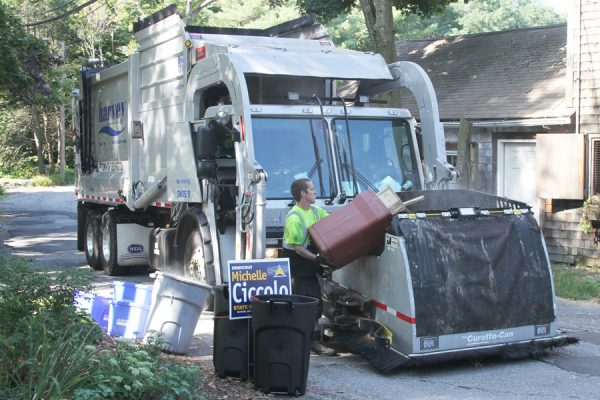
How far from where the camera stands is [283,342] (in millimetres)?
6254

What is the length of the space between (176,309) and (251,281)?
3.71 feet

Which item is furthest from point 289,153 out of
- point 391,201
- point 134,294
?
point 134,294

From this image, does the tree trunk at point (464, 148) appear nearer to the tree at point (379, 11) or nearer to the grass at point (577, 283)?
the grass at point (577, 283)

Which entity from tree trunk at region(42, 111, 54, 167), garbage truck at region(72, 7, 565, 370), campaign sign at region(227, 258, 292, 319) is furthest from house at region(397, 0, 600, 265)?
tree trunk at region(42, 111, 54, 167)

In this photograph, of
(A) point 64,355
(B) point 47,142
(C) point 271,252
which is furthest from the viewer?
(B) point 47,142

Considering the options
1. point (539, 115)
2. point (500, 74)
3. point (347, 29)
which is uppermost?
point (347, 29)

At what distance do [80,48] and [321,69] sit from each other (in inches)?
1536

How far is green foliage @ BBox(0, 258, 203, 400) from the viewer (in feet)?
16.8

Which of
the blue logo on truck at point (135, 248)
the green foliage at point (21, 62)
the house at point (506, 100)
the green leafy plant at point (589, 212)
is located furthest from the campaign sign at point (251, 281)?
the green foliage at point (21, 62)

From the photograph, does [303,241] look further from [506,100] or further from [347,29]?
[347,29]

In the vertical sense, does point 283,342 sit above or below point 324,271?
below

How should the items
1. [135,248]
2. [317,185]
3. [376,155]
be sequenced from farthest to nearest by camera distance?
[135,248] → [376,155] → [317,185]

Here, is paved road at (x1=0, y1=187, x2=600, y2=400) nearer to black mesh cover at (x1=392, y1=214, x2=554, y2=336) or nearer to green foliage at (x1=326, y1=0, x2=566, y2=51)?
black mesh cover at (x1=392, y1=214, x2=554, y2=336)

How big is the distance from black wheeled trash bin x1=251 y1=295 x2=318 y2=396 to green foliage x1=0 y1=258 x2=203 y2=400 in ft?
2.07
